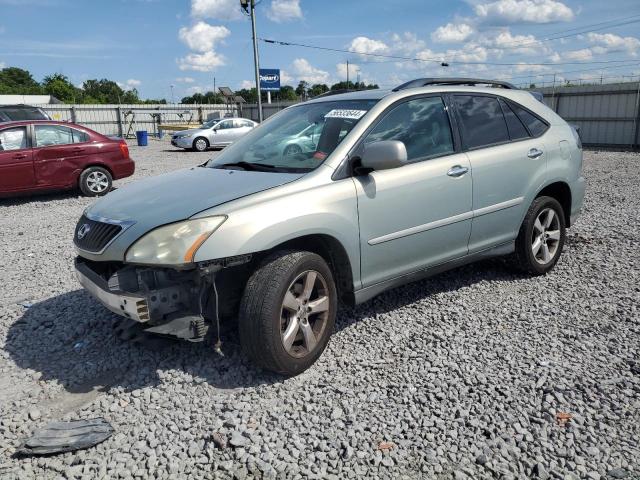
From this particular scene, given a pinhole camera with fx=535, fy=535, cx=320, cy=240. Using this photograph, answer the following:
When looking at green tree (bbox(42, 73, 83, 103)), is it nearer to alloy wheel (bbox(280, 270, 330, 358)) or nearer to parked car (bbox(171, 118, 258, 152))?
parked car (bbox(171, 118, 258, 152))

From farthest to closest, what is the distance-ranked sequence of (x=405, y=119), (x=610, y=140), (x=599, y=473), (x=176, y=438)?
(x=610, y=140), (x=405, y=119), (x=176, y=438), (x=599, y=473)

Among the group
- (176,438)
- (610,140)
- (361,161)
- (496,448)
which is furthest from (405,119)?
(610,140)

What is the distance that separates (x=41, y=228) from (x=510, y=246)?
683 centimetres

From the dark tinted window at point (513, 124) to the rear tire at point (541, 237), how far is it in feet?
1.99

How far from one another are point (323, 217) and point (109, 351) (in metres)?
1.85

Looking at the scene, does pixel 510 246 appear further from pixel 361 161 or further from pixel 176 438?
pixel 176 438

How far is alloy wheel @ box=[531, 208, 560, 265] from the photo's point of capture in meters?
4.96

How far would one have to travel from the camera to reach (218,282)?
3.24 m

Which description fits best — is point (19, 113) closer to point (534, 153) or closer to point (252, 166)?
point (252, 166)

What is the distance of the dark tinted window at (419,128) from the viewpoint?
3889 millimetres

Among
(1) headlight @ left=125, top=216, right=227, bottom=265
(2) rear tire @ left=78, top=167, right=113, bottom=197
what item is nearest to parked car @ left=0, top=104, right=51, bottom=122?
(2) rear tire @ left=78, top=167, right=113, bottom=197

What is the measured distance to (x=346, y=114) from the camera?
156 inches

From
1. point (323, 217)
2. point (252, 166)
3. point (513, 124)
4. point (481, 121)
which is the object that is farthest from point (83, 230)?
point (513, 124)

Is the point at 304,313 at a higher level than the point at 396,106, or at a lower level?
lower
